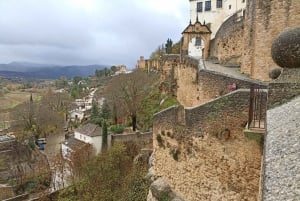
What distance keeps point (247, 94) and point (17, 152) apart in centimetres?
3615

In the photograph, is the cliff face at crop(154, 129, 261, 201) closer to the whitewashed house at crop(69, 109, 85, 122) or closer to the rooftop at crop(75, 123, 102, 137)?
the rooftop at crop(75, 123, 102, 137)

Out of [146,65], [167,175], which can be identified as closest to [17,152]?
[146,65]

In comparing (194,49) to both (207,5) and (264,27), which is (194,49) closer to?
(207,5)

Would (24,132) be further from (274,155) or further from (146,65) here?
(274,155)

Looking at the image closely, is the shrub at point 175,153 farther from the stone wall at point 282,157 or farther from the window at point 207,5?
the window at point 207,5

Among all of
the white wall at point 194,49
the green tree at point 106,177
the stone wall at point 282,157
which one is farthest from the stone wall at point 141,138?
the stone wall at point 282,157

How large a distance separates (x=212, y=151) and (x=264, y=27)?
7367 millimetres

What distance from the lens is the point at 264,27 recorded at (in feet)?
42.8

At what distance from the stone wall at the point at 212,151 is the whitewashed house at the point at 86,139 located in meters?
22.7

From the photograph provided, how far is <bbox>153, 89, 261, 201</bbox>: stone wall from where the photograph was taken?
6.96 metres

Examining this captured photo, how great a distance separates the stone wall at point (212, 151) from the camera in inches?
274

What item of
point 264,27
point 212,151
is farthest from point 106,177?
point 212,151

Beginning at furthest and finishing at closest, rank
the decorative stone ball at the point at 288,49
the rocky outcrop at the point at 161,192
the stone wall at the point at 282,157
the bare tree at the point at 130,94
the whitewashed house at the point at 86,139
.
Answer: the bare tree at the point at 130,94 < the whitewashed house at the point at 86,139 < the rocky outcrop at the point at 161,192 < the decorative stone ball at the point at 288,49 < the stone wall at the point at 282,157

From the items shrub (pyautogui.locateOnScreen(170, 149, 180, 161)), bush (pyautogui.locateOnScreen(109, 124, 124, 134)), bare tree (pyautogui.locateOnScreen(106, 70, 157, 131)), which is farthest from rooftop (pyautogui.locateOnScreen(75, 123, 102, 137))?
shrub (pyautogui.locateOnScreen(170, 149, 180, 161))
